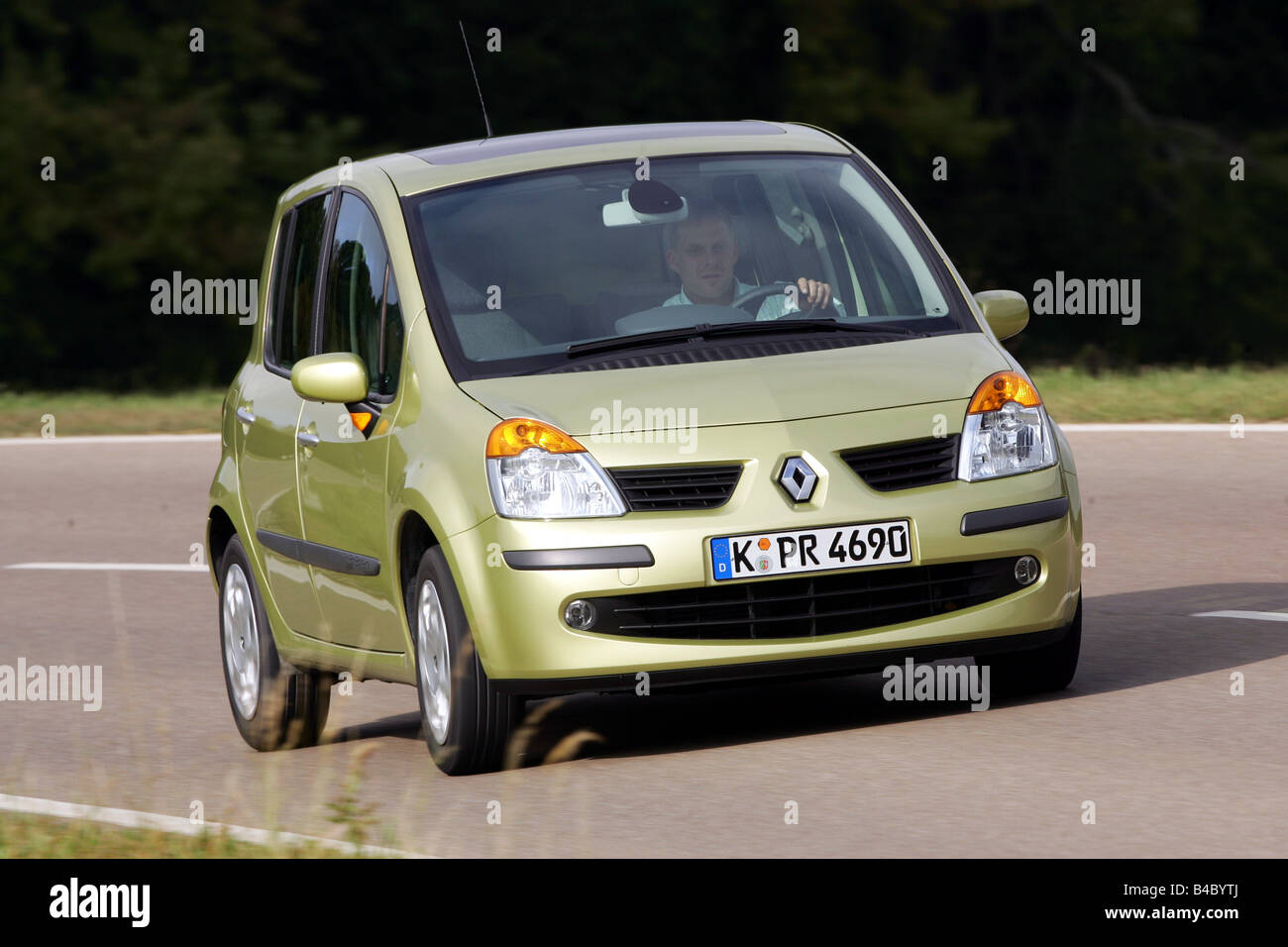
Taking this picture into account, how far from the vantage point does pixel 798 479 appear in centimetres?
681

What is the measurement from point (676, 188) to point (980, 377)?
132 cm

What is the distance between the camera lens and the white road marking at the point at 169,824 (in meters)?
5.69

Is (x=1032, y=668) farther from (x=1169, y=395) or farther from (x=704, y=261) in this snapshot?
(x=1169, y=395)

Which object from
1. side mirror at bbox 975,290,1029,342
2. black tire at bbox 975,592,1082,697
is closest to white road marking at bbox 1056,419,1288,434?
side mirror at bbox 975,290,1029,342

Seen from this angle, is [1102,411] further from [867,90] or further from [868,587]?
[867,90]

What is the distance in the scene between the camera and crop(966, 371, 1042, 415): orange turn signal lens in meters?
7.12

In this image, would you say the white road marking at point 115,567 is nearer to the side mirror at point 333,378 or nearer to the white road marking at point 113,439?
the white road marking at point 113,439

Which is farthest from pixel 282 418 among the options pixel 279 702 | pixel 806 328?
pixel 806 328

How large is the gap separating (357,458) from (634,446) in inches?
46.1

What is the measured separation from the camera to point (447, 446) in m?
7.02

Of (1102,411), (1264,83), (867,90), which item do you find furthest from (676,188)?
(1264,83)

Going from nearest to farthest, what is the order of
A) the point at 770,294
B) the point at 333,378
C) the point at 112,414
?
the point at 333,378 → the point at 770,294 → the point at 112,414

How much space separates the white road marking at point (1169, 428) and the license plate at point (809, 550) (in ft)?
28.7

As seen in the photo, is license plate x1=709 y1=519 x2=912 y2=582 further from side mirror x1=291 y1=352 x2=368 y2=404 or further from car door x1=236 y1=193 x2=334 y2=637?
car door x1=236 y1=193 x2=334 y2=637
